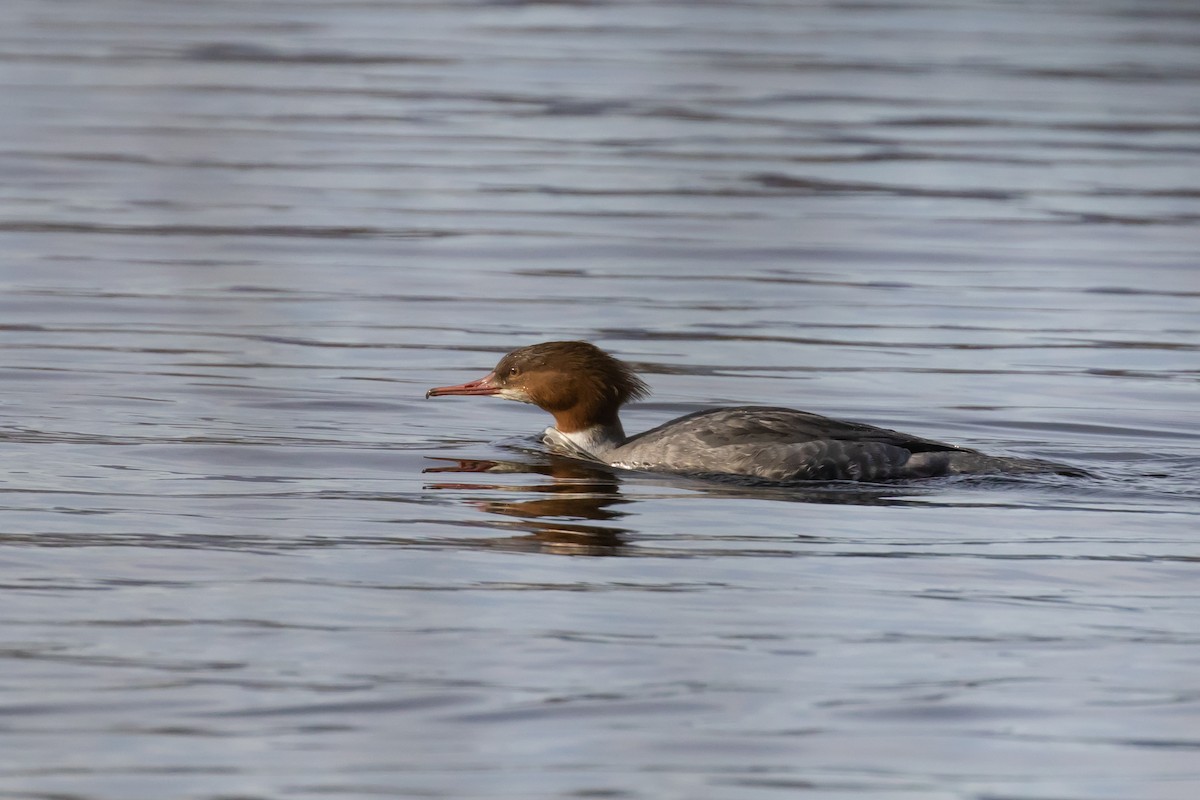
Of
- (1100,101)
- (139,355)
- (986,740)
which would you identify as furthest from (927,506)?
(1100,101)

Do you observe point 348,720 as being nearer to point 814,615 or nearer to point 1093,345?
point 814,615

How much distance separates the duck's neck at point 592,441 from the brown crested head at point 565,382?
0.02 metres

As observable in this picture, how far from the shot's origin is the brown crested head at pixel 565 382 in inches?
381

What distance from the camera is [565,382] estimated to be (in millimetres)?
9703

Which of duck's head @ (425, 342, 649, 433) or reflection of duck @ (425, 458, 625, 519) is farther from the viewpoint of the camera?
duck's head @ (425, 342, 649, 433)

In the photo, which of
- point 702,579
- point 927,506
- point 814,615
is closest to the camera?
point 814,615

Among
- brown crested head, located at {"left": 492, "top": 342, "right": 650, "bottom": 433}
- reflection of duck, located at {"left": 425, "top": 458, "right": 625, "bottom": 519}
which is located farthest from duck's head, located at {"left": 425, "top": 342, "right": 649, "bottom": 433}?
reflection of duck, located at {"left": 425, "top": 458, "right": 625, "bottom": 519}

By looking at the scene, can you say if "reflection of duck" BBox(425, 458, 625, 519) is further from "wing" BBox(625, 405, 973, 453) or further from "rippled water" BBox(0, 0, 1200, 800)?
"wing" BBox(625, 405, 973, 453)

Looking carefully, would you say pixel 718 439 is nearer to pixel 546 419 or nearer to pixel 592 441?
pixel 592 441

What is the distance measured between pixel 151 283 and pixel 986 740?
8.54 meters

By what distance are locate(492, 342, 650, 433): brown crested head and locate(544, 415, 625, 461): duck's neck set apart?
2cm

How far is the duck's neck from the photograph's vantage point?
381 inches

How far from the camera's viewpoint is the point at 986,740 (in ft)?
18.4

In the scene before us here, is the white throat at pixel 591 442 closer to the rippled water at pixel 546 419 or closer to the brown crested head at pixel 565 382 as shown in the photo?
the brown crested head at pixel 565 382
